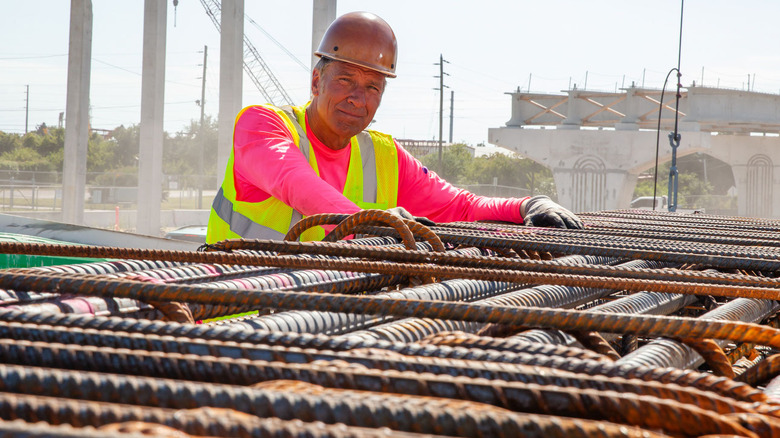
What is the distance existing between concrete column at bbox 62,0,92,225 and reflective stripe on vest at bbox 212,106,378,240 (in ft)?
63.4

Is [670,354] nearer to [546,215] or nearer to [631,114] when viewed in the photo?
[546,215]

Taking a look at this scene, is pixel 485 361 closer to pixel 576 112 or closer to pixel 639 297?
pixel 639 297

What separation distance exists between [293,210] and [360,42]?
766mm

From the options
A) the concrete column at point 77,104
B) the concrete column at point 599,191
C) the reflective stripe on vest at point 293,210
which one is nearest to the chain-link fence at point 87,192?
the concrete column at point 77,104

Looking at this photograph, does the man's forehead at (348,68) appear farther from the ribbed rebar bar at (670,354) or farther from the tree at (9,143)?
the tree at (9,143)

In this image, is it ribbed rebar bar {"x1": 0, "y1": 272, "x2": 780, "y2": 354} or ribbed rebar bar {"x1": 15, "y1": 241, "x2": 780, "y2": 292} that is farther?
ribbed rebar bar {"x1": 15, "y1": 241, "x2": 780, "y2": 292}

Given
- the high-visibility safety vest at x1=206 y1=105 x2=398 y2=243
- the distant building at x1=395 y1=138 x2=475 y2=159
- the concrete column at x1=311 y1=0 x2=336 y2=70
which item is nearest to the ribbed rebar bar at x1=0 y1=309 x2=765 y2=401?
the high-visibility safety vest at x1=206 y1=105 x2=398 y2=243

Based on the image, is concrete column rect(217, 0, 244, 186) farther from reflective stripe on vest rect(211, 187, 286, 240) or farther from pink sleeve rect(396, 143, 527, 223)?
reflective stripe on vest rect(211, 187, 286, 240)

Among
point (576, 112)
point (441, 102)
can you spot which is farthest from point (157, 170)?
point (441, 102)

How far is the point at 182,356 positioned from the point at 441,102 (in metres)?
42.7

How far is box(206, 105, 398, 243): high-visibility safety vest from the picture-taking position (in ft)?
→ 11.0

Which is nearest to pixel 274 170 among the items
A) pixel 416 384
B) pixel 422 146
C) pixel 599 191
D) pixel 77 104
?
pixel 416 384

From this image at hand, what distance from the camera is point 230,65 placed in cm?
1973

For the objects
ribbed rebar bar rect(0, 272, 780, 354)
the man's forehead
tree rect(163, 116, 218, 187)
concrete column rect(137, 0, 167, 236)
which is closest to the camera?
ribbed rebar bar rect(0, 272, 780, 354)
